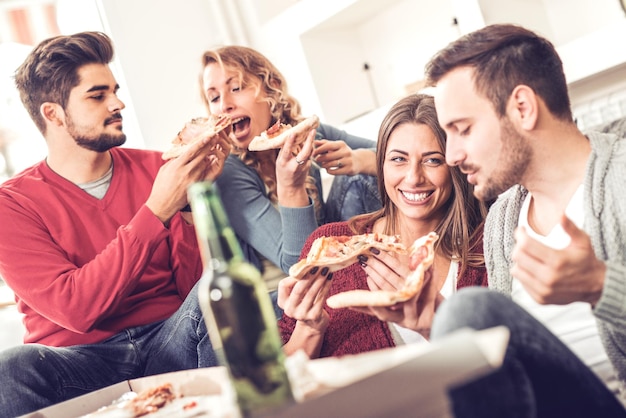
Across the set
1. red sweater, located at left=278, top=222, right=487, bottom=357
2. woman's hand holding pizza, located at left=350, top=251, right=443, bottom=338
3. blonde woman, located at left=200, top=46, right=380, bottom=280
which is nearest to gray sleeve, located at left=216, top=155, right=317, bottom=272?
blonde woman, located at left=200, top=46, right=380, bottom=280

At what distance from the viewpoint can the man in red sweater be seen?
2.14 m

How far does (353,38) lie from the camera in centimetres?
363

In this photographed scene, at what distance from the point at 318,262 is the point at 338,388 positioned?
820mm

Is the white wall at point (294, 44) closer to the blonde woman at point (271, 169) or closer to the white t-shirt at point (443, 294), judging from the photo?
the blonde woman at point (271, 169)

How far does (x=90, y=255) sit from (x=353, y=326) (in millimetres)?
1021

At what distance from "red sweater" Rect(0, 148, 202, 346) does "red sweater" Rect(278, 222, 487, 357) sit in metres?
0.58

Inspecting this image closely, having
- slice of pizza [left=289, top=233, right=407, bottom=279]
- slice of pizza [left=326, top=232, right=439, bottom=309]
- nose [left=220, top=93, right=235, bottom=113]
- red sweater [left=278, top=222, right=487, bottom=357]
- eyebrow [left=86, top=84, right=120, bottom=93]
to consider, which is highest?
eyebrow [left=86, top=84, right=120, bottom=93]

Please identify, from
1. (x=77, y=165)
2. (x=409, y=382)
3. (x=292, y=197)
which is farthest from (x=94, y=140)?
(x=409, y=382)

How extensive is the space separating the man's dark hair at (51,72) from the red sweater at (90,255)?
24 cm

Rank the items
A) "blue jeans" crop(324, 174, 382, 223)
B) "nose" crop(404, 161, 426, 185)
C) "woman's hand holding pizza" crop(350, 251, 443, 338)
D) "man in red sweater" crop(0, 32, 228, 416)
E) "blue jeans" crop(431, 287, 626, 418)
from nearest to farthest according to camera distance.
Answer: "blue jeans" crop(431, 287, 626, 418) < "woman's hand holding pizza" crop(350, 251, 443, 338) < "nose" crop(404, 161, 426, 185) < "man in red sweater" crop(0, 32, 228, 416) < "blue jeans" crop(324, 174, 382, 223)

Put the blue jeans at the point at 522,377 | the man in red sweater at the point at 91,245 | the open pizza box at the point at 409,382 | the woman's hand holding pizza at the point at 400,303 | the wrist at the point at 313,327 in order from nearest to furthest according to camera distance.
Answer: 1. the open pizza box at the point at 409,382
2. the blue jeans at the point at 522,377
3. the woman's hand holding pizza at the point at 400,303
4. the wrist at the point at 313,327
5. the man in red sweater at the point at 91,245

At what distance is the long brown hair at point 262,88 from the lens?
2.66 metres

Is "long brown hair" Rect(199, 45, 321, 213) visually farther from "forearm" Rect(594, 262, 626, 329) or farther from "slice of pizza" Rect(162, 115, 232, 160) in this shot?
"forearm" Rect(594, 262, 626, 329)

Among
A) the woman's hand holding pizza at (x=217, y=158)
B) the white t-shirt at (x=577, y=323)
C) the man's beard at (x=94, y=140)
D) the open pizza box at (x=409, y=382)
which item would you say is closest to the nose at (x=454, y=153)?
the white t-shirt at (x=577, y=323)
